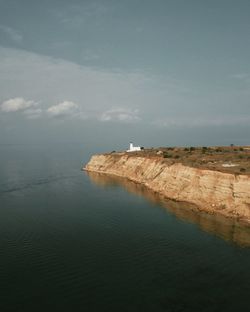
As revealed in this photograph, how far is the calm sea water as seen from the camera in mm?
31625

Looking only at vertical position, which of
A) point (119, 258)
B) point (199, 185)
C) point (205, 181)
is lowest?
point (119, 258)

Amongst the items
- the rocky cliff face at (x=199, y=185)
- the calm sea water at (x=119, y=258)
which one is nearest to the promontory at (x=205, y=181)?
the rocky cliff face at (x=199, y=185)

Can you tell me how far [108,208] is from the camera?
68875 mm

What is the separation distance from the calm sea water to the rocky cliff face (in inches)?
179

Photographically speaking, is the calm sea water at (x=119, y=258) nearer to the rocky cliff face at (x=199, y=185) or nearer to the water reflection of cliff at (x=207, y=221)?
the water reflection of cliff at (x=207, y=221)

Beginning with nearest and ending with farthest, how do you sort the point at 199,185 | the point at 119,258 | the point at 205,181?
→ the point at 119,258 → the point at 205,181 → the point at 199,185

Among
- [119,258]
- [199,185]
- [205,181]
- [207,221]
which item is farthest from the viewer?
[199,185]

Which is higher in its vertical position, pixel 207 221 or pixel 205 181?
pixel 205 181

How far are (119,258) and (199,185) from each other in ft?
119

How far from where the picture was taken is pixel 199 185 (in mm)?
72438

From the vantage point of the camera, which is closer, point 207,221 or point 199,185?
point 207,221

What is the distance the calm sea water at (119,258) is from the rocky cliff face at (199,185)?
454 centimetres

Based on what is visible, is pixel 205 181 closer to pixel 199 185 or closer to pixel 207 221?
pixel 199 185

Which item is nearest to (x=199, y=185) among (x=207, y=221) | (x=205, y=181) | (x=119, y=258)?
(x=205, y=181)
